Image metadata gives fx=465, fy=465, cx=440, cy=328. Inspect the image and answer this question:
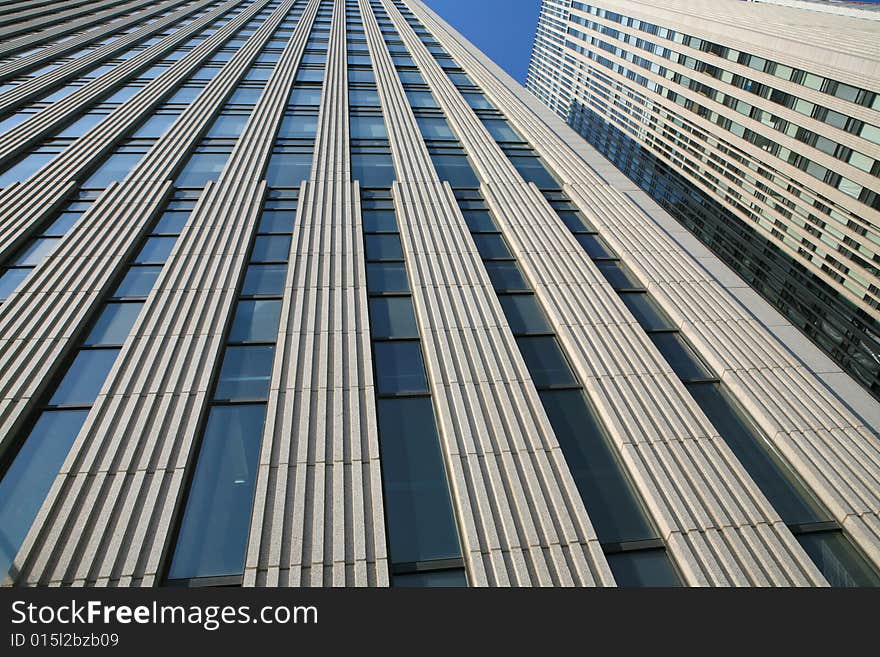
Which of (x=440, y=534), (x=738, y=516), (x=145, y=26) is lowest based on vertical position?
(x=440, y=534)

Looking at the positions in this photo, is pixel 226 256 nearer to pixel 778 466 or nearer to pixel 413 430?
pixel 413 430

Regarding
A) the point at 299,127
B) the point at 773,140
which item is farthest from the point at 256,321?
the point at 773,140

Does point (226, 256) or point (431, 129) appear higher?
point (431, 129)

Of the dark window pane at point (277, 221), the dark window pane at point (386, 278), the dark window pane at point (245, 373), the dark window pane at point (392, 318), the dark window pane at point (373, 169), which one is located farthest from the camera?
the dark window pane at point (373, 169)

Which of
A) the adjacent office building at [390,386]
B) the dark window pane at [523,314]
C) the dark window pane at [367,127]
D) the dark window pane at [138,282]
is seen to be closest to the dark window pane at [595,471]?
the adjacent office building at [390,386]

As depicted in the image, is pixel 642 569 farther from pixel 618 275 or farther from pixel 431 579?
pixel 618 275

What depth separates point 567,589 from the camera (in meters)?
6.41

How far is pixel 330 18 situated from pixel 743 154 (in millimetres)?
37722

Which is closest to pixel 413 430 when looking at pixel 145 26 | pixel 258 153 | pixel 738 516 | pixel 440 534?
pixel 440 534

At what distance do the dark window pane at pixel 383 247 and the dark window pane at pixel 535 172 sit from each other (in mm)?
7142

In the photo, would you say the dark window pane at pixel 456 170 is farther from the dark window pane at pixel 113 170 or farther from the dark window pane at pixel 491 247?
the dark window pane at pixel 113 170

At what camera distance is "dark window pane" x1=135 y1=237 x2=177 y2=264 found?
12.8m

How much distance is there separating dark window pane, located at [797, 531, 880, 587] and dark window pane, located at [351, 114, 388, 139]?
19.6 m

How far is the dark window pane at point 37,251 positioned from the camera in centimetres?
1246
